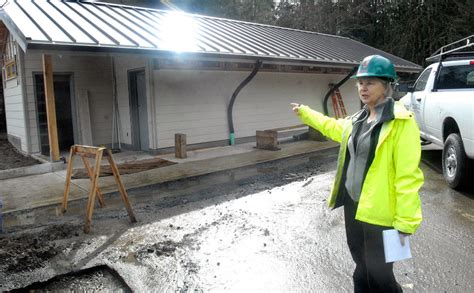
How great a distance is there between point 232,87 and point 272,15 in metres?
22.2

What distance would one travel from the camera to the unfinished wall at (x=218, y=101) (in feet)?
33.8

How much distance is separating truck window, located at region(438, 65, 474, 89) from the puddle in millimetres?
6743

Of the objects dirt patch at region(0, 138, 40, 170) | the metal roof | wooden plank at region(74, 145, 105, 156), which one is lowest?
dirt patch at region(0, 138, 40, 170)

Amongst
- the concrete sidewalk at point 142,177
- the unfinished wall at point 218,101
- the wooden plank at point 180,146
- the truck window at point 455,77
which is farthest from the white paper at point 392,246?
the unfinished wall at point 218,101

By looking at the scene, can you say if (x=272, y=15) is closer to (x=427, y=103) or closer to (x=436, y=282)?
(x=427, y=103)

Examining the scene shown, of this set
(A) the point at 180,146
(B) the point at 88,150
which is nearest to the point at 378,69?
(B) the point at 88,150

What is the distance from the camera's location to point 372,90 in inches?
95.2

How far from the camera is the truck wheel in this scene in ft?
19.4

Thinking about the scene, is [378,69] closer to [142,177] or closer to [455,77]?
[455,77]

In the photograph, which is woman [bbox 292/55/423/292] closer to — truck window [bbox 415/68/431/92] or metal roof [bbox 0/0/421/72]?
metal roof [bbox 0/0/421/72]

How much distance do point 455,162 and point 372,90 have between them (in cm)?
460

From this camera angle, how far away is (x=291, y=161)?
9.38 meters

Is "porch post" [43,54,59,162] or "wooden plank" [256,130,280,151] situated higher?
"porch post" [43,54,59,162]

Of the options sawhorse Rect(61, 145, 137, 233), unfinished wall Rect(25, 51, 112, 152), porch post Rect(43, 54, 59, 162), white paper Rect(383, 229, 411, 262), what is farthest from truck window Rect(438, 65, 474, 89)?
unfinished wall Rect(25, 51, 112, 152)
